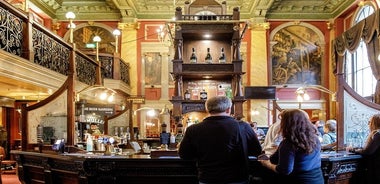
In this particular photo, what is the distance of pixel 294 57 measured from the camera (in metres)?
16.2

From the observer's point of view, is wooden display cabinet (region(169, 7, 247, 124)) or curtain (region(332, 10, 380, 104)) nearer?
wooden display cabinet (region(169, 7, 247, 124))

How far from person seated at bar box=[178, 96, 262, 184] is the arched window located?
1070 centimetres

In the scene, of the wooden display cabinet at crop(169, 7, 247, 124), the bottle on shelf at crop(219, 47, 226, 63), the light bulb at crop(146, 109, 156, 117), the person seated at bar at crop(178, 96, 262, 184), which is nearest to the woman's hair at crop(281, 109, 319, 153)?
the person seated at bar at crop(178, 96, 262, 184)

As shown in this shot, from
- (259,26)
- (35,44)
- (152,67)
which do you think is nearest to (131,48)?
(152,67)

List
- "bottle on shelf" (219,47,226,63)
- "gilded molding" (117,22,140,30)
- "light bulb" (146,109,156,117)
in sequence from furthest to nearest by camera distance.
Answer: "gilded molding" (117,22,140,30) → "light bulb" (146,109,156,117) → "bottle on shelf" (219,47,226,63)

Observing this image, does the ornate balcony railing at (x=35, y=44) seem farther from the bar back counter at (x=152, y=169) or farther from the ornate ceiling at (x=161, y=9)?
the ornate ceiling at (x=161, y=9)

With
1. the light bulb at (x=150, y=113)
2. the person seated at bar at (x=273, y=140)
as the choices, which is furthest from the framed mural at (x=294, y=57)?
the person seated at bar at (x=273, y=140)

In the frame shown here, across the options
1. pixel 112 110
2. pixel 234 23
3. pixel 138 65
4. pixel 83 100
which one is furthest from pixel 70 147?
pixel 138 65

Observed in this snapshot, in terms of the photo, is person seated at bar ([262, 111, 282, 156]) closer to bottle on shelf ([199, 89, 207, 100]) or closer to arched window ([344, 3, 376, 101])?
bottle on shelf ([199, 89, 207, 100])

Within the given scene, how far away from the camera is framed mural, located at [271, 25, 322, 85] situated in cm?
1611

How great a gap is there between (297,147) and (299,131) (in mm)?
126

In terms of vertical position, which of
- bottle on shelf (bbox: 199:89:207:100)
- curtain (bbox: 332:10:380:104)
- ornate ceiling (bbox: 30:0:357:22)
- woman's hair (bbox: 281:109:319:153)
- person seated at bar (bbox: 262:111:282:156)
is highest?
ornate ceiling (bbox: 30:0:357:22)

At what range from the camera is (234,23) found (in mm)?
7238

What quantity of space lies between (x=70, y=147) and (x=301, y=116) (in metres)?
2.96
